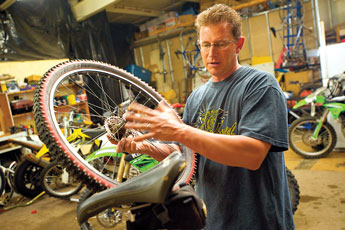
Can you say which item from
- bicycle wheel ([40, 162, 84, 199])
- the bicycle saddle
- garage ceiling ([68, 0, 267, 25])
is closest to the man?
the bicycle saddle

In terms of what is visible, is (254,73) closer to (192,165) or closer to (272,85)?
(272,85)

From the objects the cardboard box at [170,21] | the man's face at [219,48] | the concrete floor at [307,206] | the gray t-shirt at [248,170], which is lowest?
the concrete floor at [307,206]

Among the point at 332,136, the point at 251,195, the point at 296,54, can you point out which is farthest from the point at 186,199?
the point at 296,54

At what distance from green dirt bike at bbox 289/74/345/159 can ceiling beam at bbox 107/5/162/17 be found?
4556 mm

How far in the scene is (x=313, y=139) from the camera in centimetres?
334

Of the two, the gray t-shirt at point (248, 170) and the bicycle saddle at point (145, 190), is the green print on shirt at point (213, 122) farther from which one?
the bicycle saddle at point (145, 190)

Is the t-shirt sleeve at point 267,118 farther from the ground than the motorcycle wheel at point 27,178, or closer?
farther from the ground

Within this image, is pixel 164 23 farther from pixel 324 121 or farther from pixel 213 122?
pixel 213 122

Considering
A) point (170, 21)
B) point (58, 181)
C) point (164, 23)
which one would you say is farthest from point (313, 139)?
point (164, 23)

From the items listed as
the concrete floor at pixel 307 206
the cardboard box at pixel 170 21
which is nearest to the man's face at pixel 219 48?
the concrete floor at pixel 307 206

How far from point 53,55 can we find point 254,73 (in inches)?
197

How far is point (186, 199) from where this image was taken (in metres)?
0.58

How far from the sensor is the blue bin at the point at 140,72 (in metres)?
6.48

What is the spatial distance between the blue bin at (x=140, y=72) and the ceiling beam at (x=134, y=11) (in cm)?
131
